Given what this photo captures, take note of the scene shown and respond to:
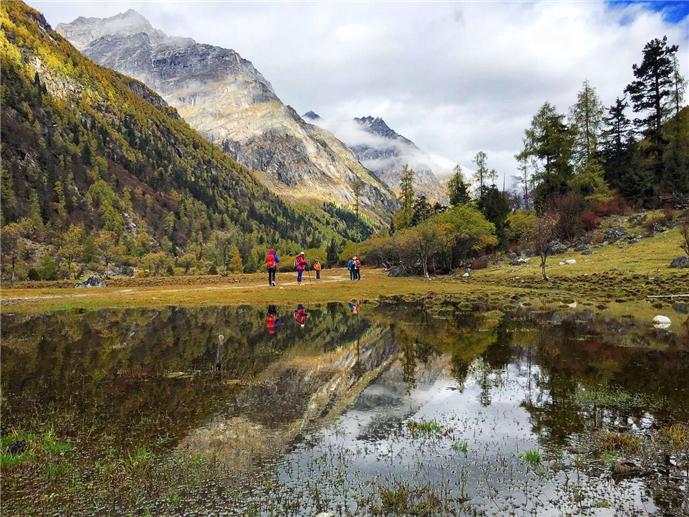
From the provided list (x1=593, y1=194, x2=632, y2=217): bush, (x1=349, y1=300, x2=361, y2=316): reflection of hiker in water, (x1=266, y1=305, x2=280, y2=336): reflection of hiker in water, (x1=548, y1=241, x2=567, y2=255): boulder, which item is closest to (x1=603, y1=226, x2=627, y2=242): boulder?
(x1=548, y1=241, x2=567, y2=255): boulder

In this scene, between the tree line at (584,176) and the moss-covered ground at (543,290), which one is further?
the tree line at (584,176)

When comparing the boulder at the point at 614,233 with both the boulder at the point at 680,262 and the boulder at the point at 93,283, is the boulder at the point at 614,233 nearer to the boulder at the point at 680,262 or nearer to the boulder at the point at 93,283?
the boulder at the point at 680,262

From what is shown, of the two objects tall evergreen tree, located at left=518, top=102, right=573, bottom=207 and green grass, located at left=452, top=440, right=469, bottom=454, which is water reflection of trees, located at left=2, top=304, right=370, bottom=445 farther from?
tall evergreen tree, located at left=518, top=102, right=573, bottom=207

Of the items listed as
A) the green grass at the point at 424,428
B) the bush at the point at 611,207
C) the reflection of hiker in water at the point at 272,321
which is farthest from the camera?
the bush at the point at 611,207

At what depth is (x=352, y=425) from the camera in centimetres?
1484

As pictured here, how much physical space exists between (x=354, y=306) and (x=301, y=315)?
8.59 m

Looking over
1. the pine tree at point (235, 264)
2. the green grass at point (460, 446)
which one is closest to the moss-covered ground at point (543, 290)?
the green grass at point (460, 446)

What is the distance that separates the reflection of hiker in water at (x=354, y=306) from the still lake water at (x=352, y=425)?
1479 cm

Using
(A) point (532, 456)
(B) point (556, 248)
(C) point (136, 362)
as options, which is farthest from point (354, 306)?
(B) point (556, 248)

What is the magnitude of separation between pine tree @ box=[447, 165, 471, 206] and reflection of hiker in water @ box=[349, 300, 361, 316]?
228 feet

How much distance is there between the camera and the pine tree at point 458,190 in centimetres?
11352

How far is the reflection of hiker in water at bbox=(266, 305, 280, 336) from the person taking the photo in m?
33.7

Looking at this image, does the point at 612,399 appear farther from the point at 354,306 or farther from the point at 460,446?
the point at 354,306

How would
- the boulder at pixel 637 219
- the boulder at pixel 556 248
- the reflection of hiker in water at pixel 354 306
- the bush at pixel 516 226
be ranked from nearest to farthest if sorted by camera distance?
the reflection of hiker in water at pixel 354 306
the boulder at pixel 637 219
the boulder at pixel 556 248
the bush at pixel 516 226
